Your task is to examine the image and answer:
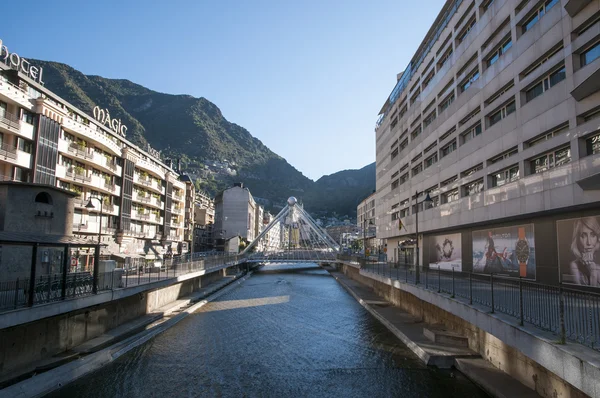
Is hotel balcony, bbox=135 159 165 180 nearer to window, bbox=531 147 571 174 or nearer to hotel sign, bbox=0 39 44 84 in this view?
hotel sign, bbox=0 39 44 84

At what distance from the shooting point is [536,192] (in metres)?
20.3

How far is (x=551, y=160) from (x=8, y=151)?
3655 cm

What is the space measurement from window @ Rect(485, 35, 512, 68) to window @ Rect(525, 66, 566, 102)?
391 centimetres

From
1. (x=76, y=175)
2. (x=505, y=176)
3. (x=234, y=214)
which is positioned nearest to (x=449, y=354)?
(x=505, y=176)

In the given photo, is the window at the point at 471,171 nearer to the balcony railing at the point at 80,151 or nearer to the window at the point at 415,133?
the window at the point at 415,133

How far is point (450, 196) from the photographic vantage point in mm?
32812

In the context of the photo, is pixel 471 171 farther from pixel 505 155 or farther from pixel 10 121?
pixel 10 121

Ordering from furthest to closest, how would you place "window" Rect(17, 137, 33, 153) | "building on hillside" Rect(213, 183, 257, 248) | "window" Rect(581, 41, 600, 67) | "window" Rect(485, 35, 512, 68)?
1. "building on hillside" Rect(213, 183, 257, 248)
2. "window" Rect(17, 137, 33, 153)
3. "window" Rect(485, 35, 512, 68)
4. "window" Rect(581, 41, 600, 67)

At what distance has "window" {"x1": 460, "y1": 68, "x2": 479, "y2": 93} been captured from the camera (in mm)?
28344

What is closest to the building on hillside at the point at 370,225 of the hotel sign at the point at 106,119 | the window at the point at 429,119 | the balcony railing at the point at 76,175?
the window at the point at 429,119

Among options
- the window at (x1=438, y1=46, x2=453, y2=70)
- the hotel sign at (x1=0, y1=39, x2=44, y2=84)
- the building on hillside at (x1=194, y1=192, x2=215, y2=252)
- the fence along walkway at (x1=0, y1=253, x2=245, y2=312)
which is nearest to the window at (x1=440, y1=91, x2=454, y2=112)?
the window at (x1=438, y1=46, x2=453, y2=70)

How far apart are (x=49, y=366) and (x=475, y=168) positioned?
89.0 feet

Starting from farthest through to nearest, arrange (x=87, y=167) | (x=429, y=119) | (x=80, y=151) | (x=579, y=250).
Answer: (x=87, y=167), (x=80, y=151), (x=429, y=119), (x=579, y=250)

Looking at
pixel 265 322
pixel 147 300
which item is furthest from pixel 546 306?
pixel 147 300
